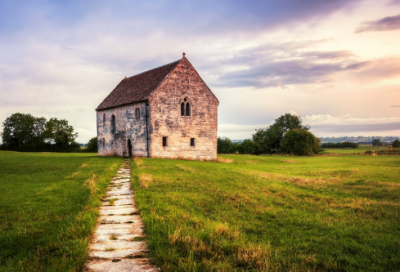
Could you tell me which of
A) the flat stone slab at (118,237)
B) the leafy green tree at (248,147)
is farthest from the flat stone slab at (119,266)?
the leafy green tree at (248,147)

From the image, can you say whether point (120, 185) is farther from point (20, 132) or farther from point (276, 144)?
point (20, 132)

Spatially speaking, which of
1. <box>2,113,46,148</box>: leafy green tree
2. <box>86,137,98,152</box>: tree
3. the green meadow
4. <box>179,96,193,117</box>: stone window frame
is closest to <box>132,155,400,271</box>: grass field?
the green meadow

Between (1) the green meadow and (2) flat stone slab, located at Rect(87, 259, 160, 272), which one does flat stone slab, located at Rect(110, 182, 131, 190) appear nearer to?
(1) the green meadow

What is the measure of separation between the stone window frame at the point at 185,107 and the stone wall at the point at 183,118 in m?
0.18

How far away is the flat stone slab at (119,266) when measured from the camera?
4352 mm

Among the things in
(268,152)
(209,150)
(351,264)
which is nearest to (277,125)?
(268,152)

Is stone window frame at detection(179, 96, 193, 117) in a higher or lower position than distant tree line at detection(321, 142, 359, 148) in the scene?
higher

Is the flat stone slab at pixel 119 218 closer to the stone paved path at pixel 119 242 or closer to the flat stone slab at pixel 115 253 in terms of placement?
the stone paved path at pixel 119 242

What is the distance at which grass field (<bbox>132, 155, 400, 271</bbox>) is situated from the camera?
4797 millimetres

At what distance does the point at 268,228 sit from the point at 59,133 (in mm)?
76168

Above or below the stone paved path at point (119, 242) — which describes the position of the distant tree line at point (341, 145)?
above

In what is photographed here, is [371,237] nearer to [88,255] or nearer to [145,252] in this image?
[145,252]

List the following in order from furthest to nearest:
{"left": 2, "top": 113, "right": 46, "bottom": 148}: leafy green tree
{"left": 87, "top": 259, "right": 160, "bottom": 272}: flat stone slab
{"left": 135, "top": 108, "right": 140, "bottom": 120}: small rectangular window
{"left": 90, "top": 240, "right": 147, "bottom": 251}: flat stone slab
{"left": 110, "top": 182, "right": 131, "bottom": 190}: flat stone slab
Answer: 1. {"left": 2, "top": 113, "right": 46, "bottom": 148}: leafy green tree
2. {"left": 135, "top": 108, "right": 140, "bottom": 120}: small rectangular window
3. {"left": 110, "top": 182, "right": 131, "bottom": 190}: flat stone slab
4. {"left": 90, "top": 240, "right": 147, "bottom": 251}: flat stone slab
5. {"left": 87, "top": 259, "right": 160, "bottom": 272}: flat stone slab

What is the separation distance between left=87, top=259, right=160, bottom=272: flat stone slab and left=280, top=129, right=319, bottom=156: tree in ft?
182
